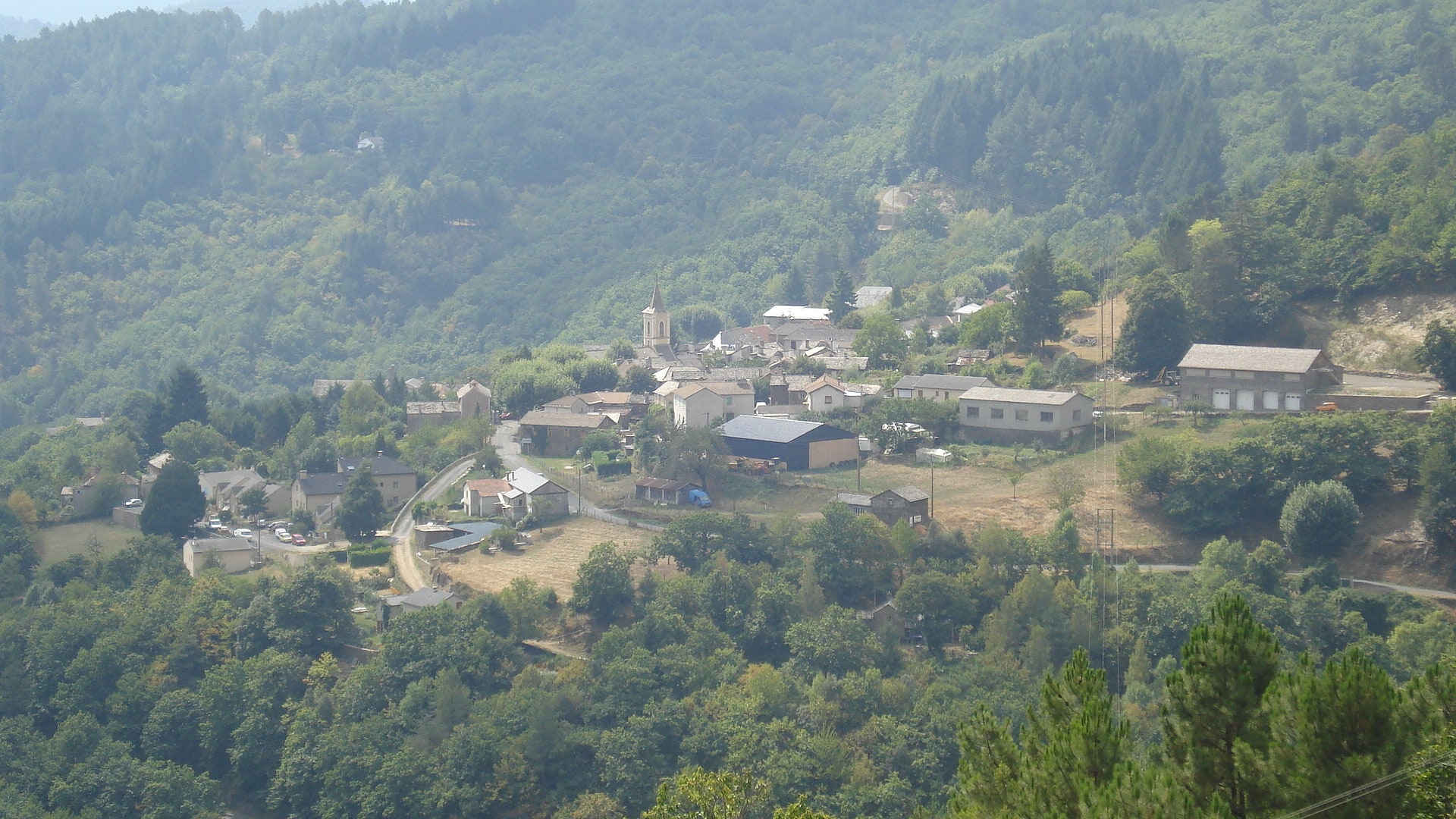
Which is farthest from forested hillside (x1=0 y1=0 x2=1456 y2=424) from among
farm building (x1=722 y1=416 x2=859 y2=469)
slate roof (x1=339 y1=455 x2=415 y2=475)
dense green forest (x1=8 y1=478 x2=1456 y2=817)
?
slate roof (x1=339 y1=455 x2=415 y2=475)

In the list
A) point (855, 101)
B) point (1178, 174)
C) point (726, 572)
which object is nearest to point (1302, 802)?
point (726, 572)

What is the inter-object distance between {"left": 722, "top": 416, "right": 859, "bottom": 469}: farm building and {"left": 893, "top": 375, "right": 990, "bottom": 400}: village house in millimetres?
3048

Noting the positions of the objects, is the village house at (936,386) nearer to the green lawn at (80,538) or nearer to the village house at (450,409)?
the village house at (450,409)

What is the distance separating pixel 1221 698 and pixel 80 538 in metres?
33.1

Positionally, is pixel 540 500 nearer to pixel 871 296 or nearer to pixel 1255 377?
pixel 1255 377

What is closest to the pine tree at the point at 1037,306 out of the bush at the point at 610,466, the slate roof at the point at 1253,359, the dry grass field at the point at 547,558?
the slate roof at the point at 1253,359

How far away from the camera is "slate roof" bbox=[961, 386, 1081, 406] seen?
34.5 metres

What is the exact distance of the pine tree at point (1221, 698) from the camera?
11.7 m

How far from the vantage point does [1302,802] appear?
10781 millimetres

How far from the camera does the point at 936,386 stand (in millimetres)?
38062

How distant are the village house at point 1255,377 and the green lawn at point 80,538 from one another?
2584cm

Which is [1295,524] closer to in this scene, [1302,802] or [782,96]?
[1302,802]

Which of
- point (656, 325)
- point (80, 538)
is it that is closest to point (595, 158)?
point (656, 325)

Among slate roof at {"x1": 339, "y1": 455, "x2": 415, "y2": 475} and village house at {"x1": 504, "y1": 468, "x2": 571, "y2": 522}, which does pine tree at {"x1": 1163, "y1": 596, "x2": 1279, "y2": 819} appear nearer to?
village house at {"x1": 504, "y1": 468, "x2": 571, "y2": 522}
